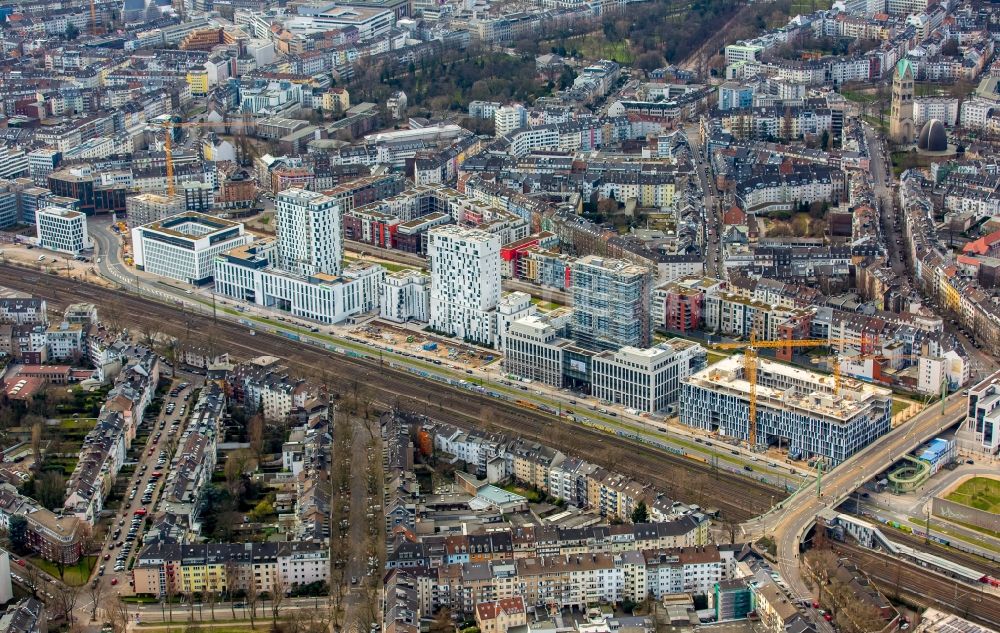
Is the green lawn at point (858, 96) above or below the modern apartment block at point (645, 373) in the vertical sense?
above

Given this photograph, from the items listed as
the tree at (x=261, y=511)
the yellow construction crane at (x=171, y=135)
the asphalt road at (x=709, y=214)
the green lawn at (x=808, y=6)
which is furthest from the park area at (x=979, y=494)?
the green lawn at (x=808, y=6)

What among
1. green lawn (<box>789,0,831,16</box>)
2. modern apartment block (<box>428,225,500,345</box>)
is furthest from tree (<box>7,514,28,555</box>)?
green lawn (<box>789,0,831,16</box>)

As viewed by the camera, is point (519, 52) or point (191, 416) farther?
point (519, 52)

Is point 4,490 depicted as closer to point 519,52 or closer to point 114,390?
point 114,390

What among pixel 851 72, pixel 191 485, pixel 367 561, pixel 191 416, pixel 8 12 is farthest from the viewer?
pixel 8 12

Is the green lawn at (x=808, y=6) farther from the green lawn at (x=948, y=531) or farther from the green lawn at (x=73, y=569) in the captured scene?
the green lawn at (x=73, y=569)

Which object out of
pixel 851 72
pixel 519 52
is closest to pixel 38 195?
pixel 519 52

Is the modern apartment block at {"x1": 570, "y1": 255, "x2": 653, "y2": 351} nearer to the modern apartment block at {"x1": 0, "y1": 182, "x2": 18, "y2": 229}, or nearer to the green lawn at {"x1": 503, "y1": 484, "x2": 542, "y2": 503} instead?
the green lawn at {"x1": 503, "y1": 484, "x2": 542, "y2": 503}
